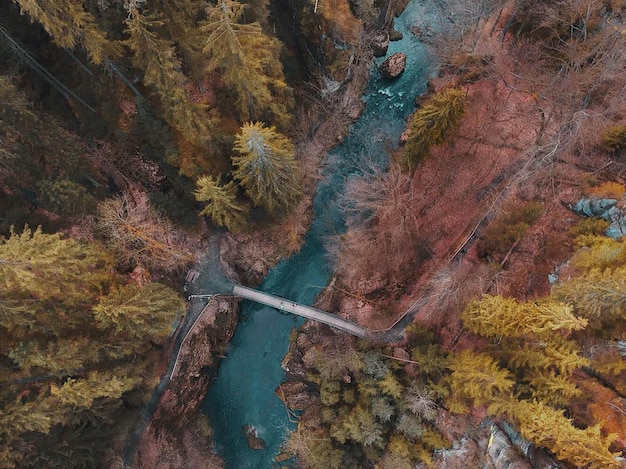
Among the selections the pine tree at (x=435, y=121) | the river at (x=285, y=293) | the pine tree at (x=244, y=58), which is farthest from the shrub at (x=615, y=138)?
the pine tree at (x=244, y=58)

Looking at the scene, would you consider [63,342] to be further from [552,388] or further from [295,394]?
[552,388]

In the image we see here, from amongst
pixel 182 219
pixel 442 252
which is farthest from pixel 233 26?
pixel 442 252

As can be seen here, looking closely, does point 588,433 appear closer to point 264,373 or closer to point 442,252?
point 442,252

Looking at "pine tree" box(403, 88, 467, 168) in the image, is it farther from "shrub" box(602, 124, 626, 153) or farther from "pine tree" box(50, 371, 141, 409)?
"pine tree" box(50, 371, 141, 409)

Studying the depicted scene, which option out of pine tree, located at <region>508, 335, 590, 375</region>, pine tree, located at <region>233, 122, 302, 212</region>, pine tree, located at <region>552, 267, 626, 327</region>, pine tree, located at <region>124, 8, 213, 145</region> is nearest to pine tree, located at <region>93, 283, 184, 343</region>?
pine tree, located at <region>233, 122, 302, 212</region>

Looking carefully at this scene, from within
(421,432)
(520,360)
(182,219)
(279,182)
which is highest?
(279,182)
